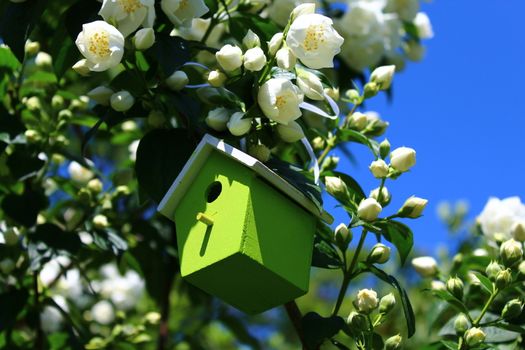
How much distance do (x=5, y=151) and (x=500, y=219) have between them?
1478 millimetres

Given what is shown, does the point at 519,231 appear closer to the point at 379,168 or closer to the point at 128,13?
the point at 379,168

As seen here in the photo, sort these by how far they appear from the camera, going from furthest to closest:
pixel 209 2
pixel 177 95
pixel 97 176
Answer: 1. pixel 97 176
2. pixel 209 2
3. pixel 177 95

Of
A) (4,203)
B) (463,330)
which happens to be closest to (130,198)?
(4,203)

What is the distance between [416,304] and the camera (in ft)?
16.8

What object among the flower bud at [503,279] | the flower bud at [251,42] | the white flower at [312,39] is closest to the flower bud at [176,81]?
the flower bud at [251,42]

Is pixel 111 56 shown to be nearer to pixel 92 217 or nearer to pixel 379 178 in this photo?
pixel 379 178

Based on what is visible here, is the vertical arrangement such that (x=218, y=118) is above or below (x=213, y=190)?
above

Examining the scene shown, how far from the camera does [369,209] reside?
196 centimetres

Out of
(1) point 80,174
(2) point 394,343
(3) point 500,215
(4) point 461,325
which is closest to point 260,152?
(2) point 394,343

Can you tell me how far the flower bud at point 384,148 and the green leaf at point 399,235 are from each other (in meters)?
0.16

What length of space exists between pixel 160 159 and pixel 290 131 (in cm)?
32

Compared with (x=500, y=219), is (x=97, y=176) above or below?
below

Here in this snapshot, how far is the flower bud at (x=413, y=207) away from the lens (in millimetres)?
2004

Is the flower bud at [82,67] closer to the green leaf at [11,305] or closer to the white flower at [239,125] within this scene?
the white flower at [239,125]
